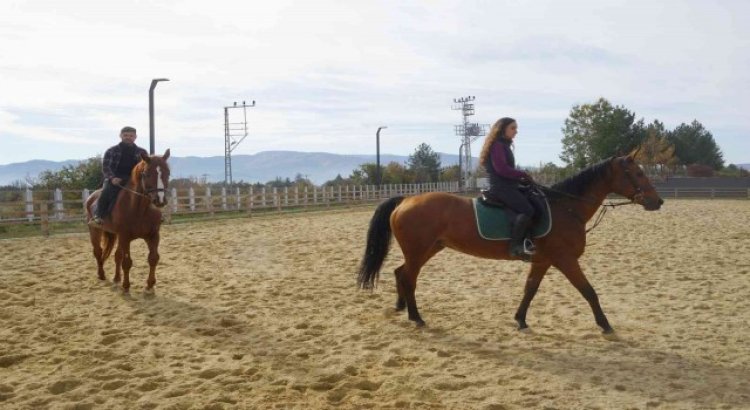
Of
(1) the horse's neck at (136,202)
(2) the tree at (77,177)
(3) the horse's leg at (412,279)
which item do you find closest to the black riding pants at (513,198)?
(3) the horse's leg at (412,279)

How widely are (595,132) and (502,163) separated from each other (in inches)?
2257

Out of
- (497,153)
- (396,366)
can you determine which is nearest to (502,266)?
(497,153)

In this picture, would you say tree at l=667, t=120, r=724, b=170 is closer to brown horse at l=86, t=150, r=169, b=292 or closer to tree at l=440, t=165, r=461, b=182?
tree at l=440, t=165, r=461, b=182

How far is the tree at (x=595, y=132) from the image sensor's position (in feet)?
193

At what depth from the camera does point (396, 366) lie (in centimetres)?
554

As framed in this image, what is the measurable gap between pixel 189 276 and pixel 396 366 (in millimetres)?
6011

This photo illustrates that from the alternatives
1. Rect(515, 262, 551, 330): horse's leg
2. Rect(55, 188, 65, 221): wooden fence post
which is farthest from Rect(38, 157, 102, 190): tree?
Rect(515, 262, 551, 330): horse's leg

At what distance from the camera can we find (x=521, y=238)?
21.9 feet

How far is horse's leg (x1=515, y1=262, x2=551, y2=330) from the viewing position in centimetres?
689

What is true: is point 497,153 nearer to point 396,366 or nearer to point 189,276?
point 396,366

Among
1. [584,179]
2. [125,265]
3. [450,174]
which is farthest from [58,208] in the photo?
[450,174]

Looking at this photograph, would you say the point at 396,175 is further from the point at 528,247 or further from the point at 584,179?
the point at 528,247

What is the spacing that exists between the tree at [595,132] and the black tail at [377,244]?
54.4 m

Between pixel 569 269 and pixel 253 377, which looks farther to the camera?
pixel 569 269
